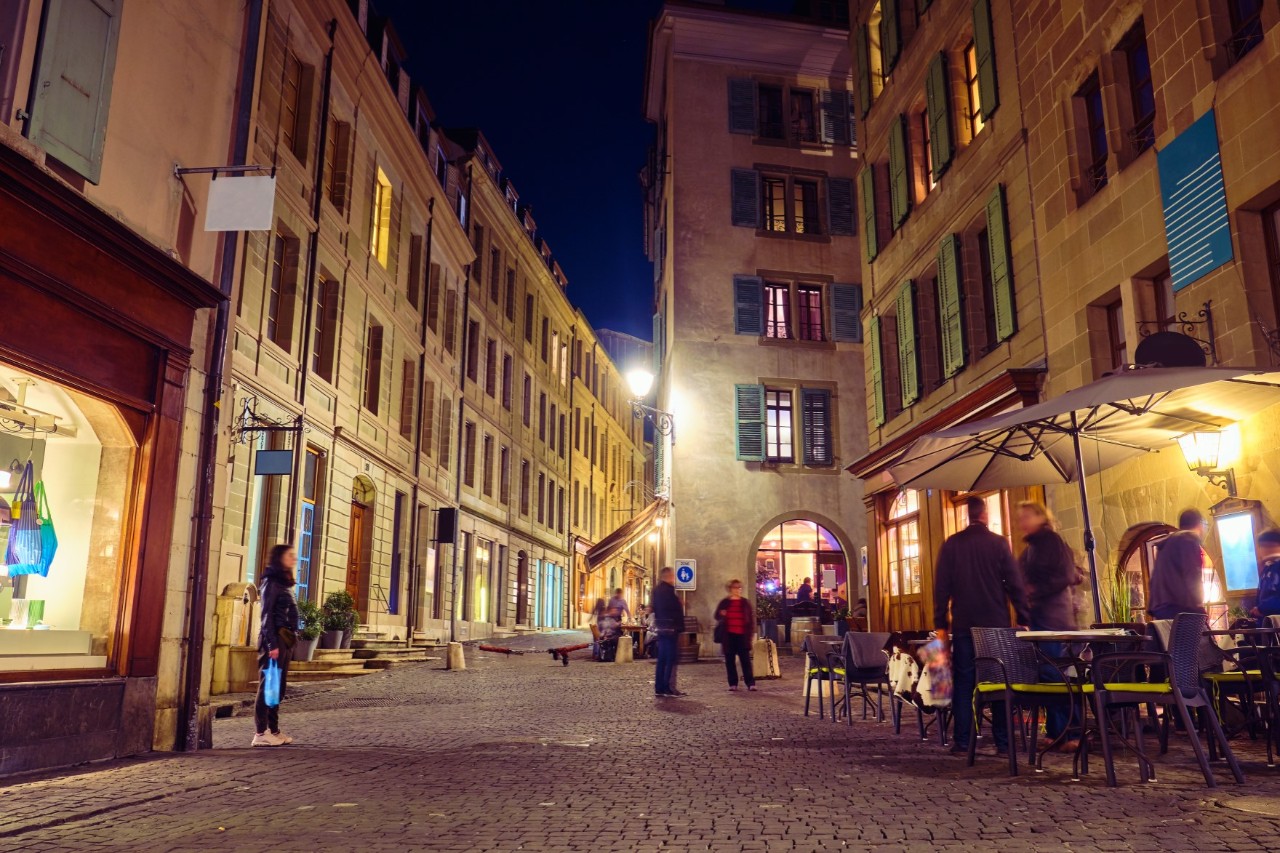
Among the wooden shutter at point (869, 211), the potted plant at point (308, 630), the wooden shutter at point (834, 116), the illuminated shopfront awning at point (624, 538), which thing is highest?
the wooden shutter at point (834, 116)

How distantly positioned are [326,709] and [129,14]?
7.62 m

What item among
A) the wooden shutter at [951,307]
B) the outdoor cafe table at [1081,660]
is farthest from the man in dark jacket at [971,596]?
the wooden shutter at [951,307]

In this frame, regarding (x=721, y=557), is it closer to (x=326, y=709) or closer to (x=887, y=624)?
(x=887, y=624)

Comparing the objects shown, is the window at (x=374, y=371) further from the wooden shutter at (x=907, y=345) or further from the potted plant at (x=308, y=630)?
the wooden shutter at (x=907, y=345)

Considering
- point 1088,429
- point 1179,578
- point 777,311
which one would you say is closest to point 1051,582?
point 1179,578

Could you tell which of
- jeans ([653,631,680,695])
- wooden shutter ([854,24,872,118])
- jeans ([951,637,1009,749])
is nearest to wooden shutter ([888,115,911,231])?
wooden shutter ([854,24,872,118])

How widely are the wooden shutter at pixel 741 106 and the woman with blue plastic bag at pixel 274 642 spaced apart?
20.3 m

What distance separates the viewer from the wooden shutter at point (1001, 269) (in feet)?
44.3

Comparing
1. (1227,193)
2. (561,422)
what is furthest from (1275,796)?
(561,422)

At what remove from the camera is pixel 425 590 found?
24484mm

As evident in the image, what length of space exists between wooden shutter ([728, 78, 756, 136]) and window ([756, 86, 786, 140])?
0.27 m

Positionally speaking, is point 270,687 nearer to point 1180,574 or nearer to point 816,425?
point 1180,574

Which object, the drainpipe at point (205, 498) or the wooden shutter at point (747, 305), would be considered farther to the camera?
the wooden shutter at point (747, 305)

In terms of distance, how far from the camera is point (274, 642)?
8.45 metres
